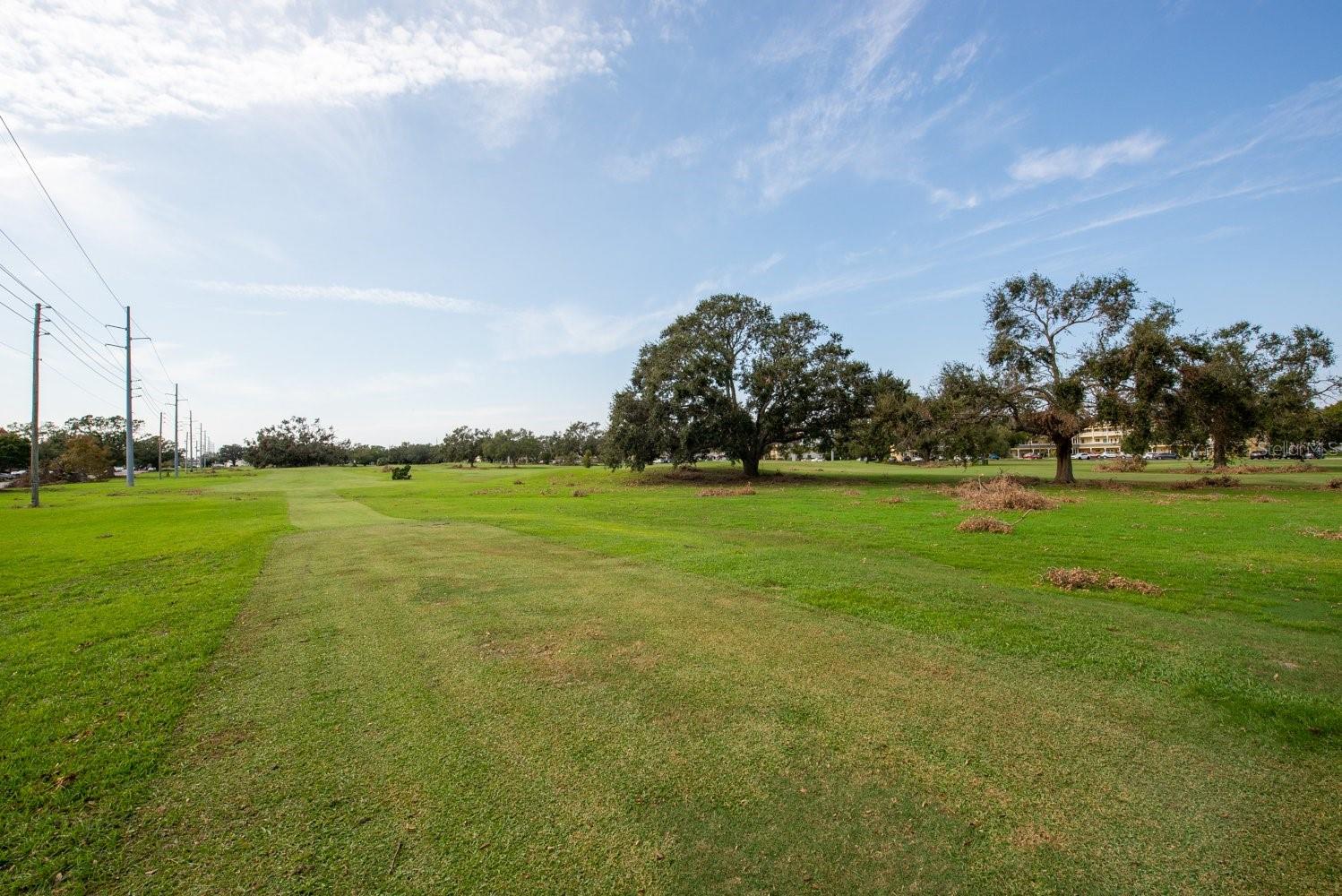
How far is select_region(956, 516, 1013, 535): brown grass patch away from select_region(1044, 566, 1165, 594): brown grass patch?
5440 millimetres

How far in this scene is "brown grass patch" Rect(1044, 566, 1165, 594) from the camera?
8.38 m

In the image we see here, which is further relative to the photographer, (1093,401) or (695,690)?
(1093,401)

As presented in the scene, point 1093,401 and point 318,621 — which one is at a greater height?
point 1093,401

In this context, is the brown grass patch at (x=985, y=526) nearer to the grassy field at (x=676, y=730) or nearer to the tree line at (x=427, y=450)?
the grassy field at (x=676, y=730)

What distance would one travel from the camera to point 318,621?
7.32 meters

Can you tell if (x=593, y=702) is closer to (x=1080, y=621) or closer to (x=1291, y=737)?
(x=1291, y=737)

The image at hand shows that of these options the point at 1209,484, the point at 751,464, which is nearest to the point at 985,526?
the point at 1209,484

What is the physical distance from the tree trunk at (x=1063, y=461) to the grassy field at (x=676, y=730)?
2422cm

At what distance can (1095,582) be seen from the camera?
28.4ft

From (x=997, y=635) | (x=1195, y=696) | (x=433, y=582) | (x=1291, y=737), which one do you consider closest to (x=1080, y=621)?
(x=997, y=635)

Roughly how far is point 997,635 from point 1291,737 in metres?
2.41

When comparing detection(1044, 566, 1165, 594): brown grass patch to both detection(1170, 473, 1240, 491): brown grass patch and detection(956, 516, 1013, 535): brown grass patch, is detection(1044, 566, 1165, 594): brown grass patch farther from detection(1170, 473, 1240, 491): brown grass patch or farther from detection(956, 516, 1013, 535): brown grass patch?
detection(1170, 473, 1240, 491): brown grass patch

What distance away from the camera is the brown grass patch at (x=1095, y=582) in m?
8.38

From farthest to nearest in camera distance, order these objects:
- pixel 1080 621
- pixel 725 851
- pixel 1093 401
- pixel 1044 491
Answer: pixel 1093 401 < pixel 1044 491 < pixel 1080 621 < pixel 725 851
